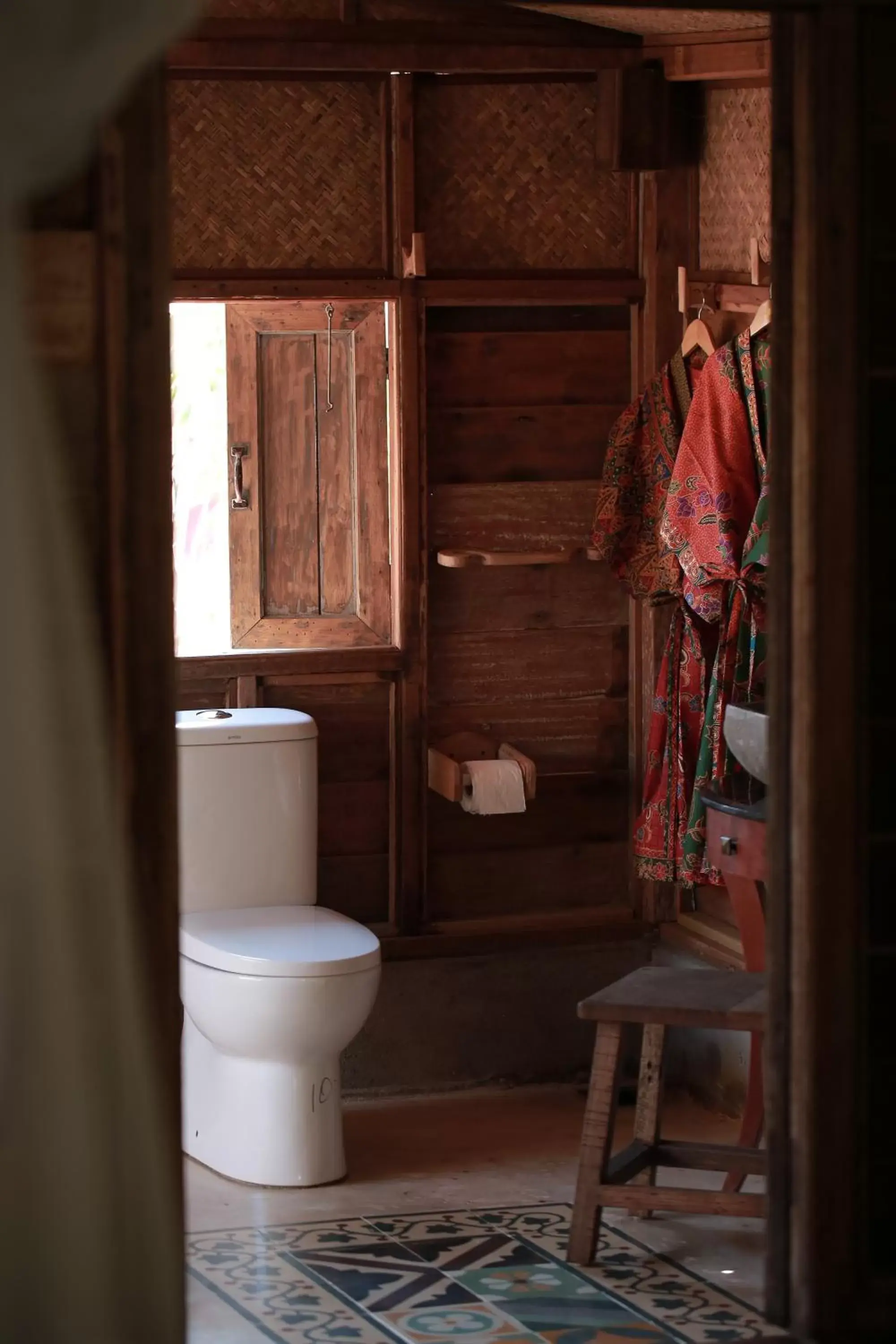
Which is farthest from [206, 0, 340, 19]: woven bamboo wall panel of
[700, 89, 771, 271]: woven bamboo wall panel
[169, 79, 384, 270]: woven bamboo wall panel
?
[700, 89, 771, 271]: woven bamboo wall panel

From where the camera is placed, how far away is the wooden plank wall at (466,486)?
4.30m

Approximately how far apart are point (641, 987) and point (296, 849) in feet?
3.23

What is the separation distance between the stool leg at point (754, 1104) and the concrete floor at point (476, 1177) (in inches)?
6.6

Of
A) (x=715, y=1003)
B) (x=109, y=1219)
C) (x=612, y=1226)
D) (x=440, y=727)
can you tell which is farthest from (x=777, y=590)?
(x=440, y=727)

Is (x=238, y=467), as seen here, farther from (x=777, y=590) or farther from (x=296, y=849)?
(x=777, y=590)

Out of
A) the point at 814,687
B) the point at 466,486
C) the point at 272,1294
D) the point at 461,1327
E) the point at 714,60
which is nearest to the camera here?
the point at 814,687

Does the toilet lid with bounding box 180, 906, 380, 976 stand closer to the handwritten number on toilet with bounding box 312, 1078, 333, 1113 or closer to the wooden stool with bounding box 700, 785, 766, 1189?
the handwritten number on toilet with bounding box 312, 1078, 333, 1113

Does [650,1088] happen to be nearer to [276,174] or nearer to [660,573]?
[660,573]

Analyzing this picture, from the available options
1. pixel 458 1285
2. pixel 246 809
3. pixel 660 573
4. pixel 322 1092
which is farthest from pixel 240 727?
pixel 458 1285

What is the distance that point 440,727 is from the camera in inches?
180

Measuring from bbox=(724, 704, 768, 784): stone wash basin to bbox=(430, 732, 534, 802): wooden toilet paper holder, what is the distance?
101 cm

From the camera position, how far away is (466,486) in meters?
4.53

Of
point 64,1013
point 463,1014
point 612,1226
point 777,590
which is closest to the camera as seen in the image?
point 64,1013

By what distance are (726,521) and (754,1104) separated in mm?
1225
